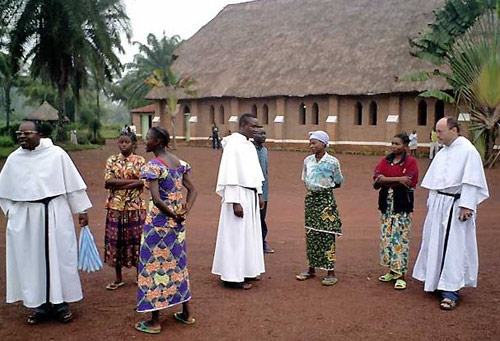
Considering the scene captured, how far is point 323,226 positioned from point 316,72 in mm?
23424

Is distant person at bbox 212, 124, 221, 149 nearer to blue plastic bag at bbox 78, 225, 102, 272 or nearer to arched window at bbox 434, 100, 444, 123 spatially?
arched window at bbox 434, 100, 444, 123

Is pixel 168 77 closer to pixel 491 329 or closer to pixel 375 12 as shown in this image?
pixel 375 12

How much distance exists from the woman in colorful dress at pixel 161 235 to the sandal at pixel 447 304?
278cm

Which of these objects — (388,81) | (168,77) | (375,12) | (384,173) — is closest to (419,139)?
(388,81)

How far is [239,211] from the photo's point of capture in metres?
5.98

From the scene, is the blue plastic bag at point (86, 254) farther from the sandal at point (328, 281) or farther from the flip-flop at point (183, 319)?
the sandal at point (328, 281)

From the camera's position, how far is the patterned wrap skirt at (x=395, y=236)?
19.8ft

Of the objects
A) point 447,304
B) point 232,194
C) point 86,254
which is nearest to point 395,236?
point 447,304

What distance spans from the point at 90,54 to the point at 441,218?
67.6ft

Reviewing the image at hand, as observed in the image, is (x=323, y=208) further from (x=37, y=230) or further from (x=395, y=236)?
(x=37, y=230)

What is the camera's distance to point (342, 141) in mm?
28391

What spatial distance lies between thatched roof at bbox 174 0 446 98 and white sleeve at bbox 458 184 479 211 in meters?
20.2

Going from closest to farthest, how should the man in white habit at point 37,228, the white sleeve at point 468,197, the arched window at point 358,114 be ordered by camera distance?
the man in white habit at point 37,228
the white sleeve at point 468,197
the arched window at point 358,114

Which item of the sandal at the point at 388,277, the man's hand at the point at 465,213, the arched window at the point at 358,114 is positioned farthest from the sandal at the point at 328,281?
the arched window at the point at 358,114
